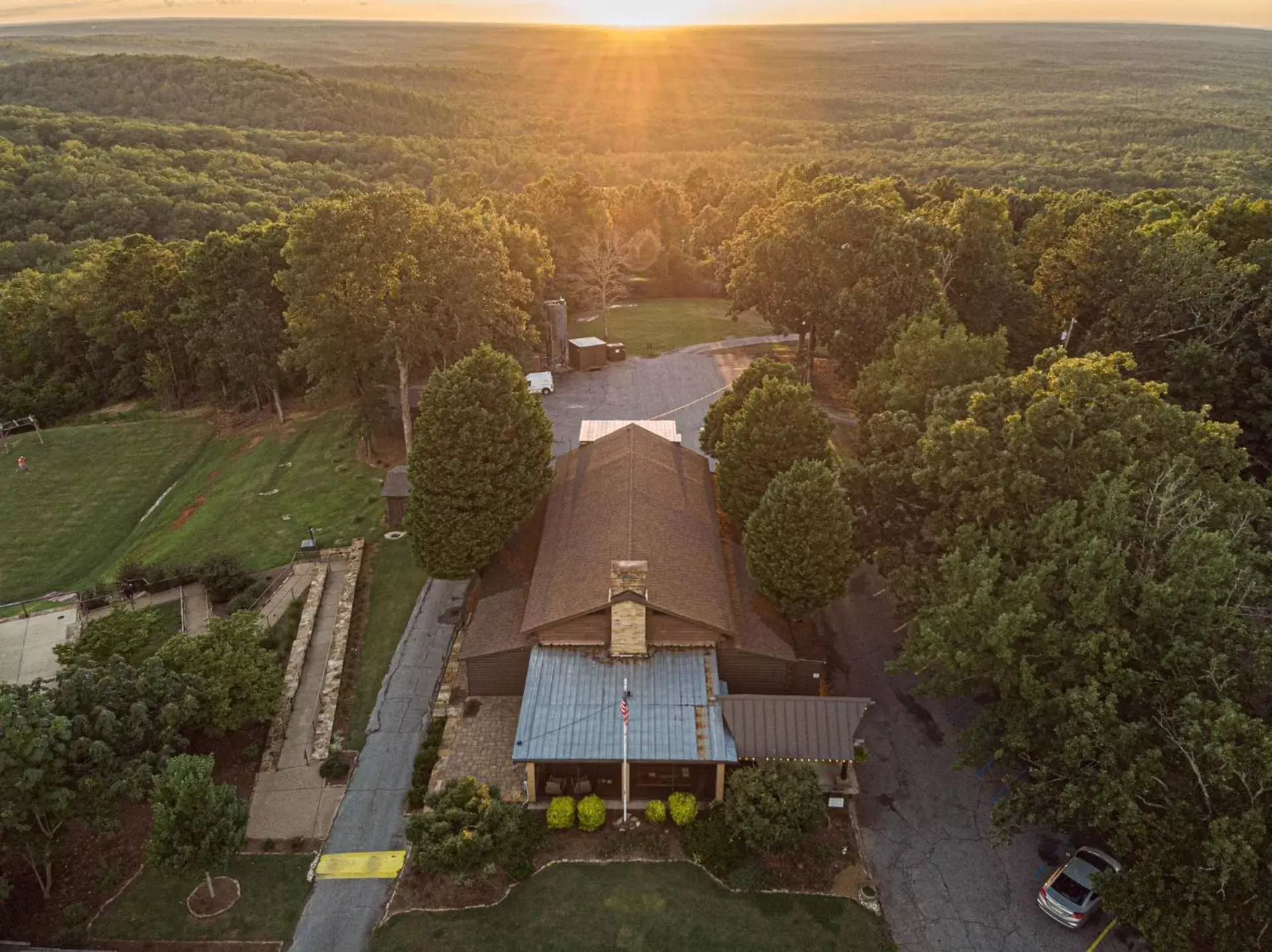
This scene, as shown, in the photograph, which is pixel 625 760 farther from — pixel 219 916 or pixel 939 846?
Answer: pixel 219 916

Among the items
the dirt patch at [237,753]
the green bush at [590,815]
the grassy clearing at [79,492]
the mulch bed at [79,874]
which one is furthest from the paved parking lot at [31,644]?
the green bush at [590,815]

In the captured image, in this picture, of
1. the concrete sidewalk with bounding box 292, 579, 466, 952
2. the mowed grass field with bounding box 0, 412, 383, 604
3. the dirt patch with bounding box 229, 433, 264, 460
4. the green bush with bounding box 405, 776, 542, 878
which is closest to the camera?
the concrete sidewalk with bounding box 292, 579, 466, 952

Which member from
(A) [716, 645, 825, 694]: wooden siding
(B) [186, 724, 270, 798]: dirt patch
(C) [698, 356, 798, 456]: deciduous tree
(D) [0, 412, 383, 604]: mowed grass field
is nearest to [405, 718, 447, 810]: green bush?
(B) [186, 724, 270, 798]: dirt patch

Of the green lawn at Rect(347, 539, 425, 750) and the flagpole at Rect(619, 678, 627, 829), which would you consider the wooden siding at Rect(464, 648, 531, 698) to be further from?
the flagpole at Rect(619, 678, 627, 829)

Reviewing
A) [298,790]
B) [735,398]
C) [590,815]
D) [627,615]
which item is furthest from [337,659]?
[735,398]

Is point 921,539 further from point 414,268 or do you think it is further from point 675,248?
point 675,248

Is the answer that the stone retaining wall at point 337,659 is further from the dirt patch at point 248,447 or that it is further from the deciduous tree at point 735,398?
the deciduous tree at point 735,398
